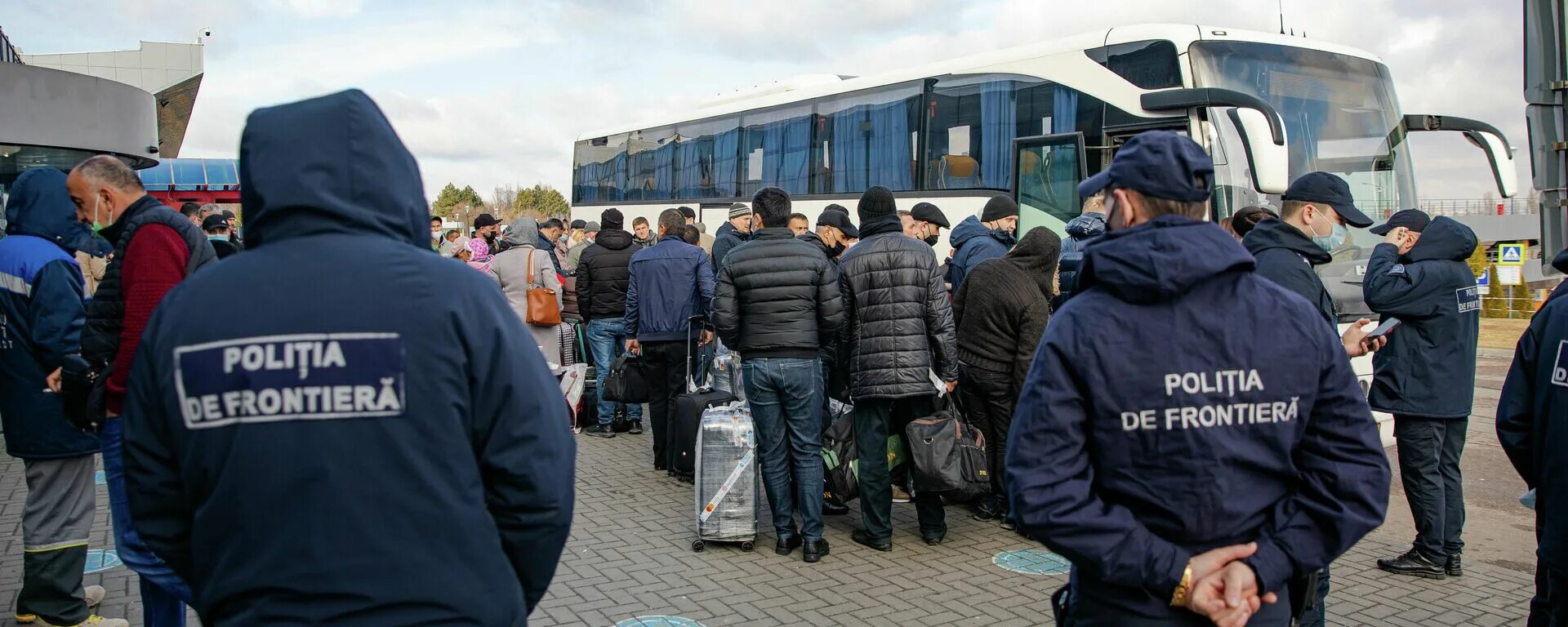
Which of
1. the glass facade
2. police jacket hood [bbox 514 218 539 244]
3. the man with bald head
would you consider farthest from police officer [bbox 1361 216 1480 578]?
the glass facade

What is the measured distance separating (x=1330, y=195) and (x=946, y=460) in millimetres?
2489

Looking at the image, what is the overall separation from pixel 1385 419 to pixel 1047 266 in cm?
394

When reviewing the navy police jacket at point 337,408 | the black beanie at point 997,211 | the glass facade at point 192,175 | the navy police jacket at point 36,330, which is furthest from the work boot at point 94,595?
the glass facade at point 192,175

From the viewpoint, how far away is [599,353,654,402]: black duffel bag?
8688 mm

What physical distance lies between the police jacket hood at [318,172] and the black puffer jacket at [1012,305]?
16.3 ft

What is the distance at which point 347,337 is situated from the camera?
1.98m

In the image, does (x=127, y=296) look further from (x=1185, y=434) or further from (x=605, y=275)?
(x=605, y=275)

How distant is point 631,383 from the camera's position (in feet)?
28.6

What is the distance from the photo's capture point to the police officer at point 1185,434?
237 centimetres

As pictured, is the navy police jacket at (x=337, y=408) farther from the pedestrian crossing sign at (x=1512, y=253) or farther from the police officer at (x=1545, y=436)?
the pedestrian crossing sign at (x=1512, y=253)

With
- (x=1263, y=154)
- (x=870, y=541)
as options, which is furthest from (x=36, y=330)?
(x=1263, y=154)

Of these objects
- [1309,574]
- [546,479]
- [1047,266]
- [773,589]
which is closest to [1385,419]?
[1047,266]

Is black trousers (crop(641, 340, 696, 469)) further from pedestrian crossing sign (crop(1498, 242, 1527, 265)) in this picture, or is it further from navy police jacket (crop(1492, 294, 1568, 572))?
pedestrian crossing sign (crop(1498, 242, 1527, 265))

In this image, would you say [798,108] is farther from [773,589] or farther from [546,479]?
→ [546,479]
